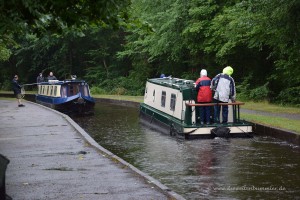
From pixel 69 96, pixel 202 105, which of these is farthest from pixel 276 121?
pixel 69 96

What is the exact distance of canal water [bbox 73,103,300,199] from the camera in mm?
9648

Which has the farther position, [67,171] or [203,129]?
[203,129]

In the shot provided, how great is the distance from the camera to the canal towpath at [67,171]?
26.2 feet

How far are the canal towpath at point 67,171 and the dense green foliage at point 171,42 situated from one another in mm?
2293

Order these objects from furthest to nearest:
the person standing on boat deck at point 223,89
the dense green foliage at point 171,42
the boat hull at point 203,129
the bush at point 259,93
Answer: the bush at point 259,93 → the person standing on boat deck at point 223,89 → the boat hull at point 203,129 → the dense green foliage at point 171,42

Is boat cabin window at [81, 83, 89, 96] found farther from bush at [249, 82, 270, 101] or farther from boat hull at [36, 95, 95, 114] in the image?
bush at [249, 82, 270, 101]

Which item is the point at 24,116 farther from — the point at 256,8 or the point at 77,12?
the point at 77,12

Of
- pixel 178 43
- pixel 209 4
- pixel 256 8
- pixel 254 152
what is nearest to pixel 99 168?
pixel 254 152

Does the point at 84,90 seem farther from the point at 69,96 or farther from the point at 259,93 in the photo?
the point at 259,93

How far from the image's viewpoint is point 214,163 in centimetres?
1250

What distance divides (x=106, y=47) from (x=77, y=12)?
40705mm

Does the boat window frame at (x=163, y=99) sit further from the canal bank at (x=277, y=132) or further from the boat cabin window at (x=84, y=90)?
the boat cabin window at (x=84, y=90)

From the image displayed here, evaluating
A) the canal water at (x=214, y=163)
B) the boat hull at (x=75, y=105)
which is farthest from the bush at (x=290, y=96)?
the boat hull at (x=75, y=105)

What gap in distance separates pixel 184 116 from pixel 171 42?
14394 mm
